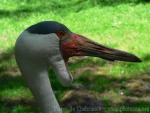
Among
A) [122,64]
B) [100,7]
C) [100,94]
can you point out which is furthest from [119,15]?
[100,94]

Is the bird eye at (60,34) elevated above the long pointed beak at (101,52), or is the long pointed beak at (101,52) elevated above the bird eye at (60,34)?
the bird eye at (60,34)

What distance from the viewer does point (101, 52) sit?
328 cm

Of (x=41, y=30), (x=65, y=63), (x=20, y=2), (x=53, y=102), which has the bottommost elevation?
(x=20, y=2)

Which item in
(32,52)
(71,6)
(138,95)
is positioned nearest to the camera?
(32,52)

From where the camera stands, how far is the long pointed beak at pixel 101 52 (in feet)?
10.6

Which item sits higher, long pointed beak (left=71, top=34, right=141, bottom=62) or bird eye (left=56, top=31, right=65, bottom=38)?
bird eye (left=56, top=31, right=65, bottom=38)

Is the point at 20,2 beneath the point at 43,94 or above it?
beneath

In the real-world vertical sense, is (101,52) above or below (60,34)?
below

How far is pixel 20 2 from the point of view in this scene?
9.88 meters

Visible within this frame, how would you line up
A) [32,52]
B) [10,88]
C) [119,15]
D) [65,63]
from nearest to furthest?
[32,52]
[65,63]
[10,88]
[119,15]

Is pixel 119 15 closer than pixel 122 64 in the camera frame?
No

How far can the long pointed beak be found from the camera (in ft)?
10.6

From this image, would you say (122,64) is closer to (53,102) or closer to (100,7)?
(100,7)

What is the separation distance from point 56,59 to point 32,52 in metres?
0.22
